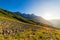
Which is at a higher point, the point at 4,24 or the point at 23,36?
the point at 4,24

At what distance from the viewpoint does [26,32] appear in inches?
5861

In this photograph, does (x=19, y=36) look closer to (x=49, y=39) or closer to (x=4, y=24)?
(x=49, y=39)

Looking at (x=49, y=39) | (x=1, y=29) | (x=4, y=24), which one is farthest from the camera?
(x=4, y=24)

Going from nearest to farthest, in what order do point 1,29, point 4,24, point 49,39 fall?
point 49,39 < point 1,29 < point 4,24

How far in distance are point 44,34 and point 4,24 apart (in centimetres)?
A: 5139

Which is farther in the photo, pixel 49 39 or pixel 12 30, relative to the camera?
pixel 12 30

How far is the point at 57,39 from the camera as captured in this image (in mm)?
138500

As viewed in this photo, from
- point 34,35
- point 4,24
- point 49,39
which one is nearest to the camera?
point 49,39

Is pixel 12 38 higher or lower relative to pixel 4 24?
lower

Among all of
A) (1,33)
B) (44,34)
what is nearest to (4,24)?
(1,33)

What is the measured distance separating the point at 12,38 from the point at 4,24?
128 feet

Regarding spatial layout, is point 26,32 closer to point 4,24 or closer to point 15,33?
point 15,33

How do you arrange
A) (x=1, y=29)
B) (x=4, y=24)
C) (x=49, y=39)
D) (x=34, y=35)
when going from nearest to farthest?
1. (x=49, y=39)
2. (x=34, y=35)
3. (x=1, y=29)
4. (x=4, y=24)

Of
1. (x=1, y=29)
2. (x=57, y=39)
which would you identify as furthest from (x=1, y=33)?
(x=57, y=39)
